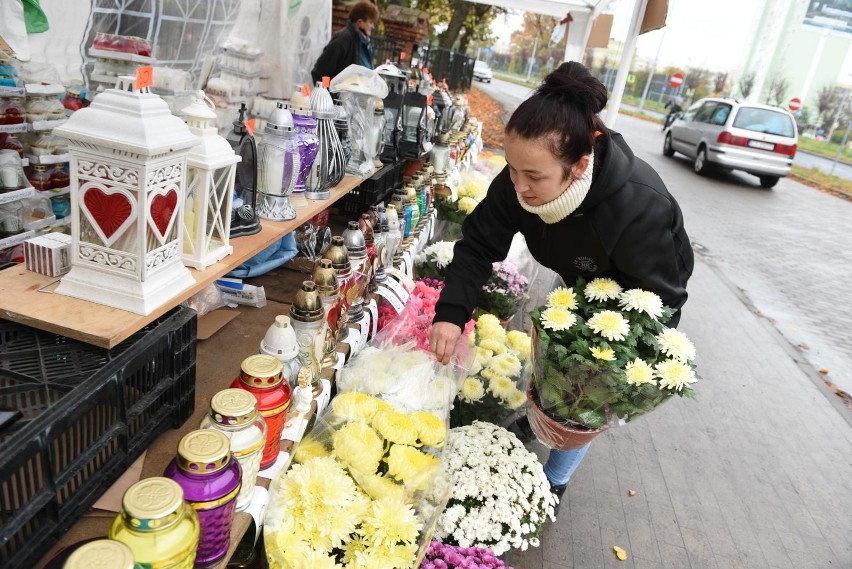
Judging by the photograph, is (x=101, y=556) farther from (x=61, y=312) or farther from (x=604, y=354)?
(x=604, y=354)

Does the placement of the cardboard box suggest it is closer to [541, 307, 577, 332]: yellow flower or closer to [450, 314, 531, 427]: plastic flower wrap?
[541, 307, 577, 332]: yellow flower

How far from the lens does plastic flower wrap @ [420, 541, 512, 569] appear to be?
1.90 metres

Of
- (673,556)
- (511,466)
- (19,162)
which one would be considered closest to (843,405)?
(673,556)

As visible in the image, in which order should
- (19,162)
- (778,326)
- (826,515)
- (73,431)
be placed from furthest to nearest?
(778,326), (826,515), (19,162), (73,431)

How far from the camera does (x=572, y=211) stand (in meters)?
1.96

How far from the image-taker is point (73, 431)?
3.63 ft

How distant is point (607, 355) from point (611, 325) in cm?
11

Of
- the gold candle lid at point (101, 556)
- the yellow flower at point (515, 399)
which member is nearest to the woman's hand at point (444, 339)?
the yellow flower at point (515, 399)

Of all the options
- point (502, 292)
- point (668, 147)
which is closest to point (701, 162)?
point (668, 147)

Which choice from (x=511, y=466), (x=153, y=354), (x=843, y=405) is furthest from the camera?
(x=843, y=405)

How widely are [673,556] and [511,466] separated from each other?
1058 millimetres

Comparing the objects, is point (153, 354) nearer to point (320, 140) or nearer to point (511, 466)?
point (320, 140)

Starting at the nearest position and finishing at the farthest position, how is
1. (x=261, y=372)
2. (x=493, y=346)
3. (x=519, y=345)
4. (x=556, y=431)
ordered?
(x=261, y=372) → (x=556, y=431) → (x=493, y=346) → (x=519, y=345)

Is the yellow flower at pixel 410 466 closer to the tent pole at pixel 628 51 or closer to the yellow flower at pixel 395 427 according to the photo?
the yellow flower at pixel 395 427
